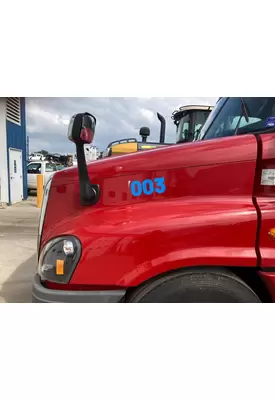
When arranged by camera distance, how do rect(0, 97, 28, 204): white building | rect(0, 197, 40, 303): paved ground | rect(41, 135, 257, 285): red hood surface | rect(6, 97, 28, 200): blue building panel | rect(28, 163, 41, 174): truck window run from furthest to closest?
rect(28, 163, 41, 174): truck window, rect(6, 97, 28, 200): blue building panel, rect(0, 97, 28, 204): white building, rect(0, 197, 40, 303): paved ground, rect(41, 135, 257, 285): red hood surface

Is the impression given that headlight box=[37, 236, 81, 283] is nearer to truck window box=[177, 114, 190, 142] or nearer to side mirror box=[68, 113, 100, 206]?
side mirror box=[68, 113, 100, 206]

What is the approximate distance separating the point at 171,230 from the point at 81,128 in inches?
33.0

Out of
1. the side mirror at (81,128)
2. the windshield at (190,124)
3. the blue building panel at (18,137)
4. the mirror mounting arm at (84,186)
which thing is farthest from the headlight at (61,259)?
the blue building panel at (18,137)

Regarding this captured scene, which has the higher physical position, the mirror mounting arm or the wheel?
the mirror mounting arm

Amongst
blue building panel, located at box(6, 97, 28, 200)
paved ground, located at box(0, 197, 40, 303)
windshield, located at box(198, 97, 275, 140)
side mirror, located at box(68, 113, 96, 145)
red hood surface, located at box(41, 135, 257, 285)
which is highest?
blue building panel, located at box(6, 97, 28, 200)

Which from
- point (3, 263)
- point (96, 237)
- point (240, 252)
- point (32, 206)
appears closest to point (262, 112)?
point (240, 252)

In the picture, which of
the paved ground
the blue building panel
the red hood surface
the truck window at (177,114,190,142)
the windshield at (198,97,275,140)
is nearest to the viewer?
the red hood surface

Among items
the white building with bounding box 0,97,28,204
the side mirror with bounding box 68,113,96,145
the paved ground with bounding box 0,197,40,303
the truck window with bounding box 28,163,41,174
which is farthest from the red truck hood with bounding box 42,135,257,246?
the truck window with bounding box 28,163,41,174

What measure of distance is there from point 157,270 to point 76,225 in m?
0.58

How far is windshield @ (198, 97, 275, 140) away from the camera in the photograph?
79.4 inches

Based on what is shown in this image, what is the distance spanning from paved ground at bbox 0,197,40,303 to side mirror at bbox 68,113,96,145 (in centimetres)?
205

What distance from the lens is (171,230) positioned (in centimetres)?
167

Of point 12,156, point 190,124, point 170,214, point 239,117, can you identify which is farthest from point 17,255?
point 12,156

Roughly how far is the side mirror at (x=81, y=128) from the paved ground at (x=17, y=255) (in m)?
2.05
